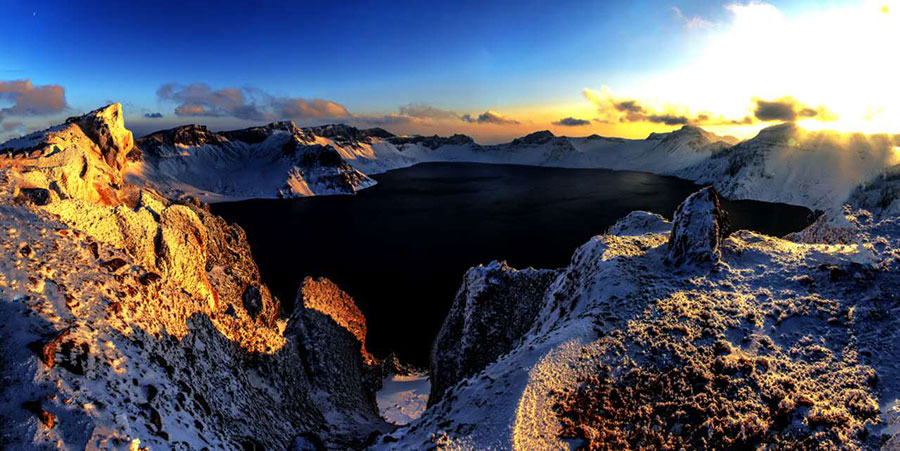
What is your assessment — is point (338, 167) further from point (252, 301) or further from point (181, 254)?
point (181, 254)

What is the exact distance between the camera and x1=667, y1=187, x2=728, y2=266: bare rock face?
18.6 m

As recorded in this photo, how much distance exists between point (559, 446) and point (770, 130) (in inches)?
10265

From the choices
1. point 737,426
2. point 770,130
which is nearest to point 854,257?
point 737,426

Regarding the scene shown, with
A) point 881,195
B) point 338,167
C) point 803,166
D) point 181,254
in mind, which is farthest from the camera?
point 338,167

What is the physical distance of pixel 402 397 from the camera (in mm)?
29312

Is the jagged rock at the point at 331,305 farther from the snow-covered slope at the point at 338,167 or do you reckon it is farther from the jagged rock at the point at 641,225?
the snow-covered slope at the point at 338,167

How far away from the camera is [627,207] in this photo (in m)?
118

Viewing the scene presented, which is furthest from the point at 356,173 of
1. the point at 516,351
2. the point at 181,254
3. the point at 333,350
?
the point at 516,351

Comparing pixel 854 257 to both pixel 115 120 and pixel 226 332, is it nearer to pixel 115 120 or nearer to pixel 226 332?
pixel 226 332

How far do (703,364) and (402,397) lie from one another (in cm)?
2288

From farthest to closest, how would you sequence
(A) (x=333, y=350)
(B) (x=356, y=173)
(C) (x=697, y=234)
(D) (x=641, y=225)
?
1. (B) (x=356, y=173)
2. (D) (x=641, y=225)
3. (A) (x=333, y=350)
4. (C) (x=697, y=234)

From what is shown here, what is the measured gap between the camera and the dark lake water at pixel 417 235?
46.8m

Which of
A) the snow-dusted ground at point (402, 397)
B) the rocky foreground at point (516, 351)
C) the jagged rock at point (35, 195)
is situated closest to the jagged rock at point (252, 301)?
the rocky foreground at point (516, 351)

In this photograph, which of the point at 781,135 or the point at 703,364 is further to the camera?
the point at 781,135
